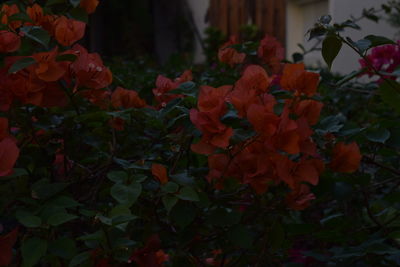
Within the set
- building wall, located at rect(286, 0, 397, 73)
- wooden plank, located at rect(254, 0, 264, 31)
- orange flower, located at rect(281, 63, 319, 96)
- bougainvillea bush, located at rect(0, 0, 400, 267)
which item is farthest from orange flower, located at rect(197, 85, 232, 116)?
wooden plank, located at rect(254, 0, 264, 31)

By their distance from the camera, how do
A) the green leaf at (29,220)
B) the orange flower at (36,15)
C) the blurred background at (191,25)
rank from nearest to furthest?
the green leaf at (29,220)
the orange flower at (36,15)
the blurred background at (191,25)

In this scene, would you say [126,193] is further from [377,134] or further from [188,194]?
[377,134]

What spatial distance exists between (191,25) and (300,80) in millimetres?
9303

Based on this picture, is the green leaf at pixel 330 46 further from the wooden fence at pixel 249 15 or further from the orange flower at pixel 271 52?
the wooden fence at pixel 249 15

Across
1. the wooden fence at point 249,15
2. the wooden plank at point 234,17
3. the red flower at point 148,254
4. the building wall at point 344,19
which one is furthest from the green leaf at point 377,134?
→ the wooden plank at point 234,17

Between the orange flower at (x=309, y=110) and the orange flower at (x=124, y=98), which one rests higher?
the orange flower at (x=309, y=110)

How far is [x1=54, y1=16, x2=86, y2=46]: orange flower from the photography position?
1.13 meters

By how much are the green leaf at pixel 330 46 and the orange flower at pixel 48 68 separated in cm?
42

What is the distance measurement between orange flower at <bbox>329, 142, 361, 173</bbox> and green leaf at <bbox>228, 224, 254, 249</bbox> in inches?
7.0

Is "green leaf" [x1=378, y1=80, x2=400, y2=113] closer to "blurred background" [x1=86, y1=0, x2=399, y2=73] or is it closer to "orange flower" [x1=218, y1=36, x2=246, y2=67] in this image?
"orange flower" [x1=218, y1=36, x2=246, y2=67]

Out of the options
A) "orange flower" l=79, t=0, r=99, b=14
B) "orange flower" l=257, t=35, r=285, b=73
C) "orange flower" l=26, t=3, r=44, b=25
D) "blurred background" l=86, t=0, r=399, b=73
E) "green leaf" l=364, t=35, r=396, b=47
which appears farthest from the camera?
"blurred background" l=86, t=0, r=399, b=73

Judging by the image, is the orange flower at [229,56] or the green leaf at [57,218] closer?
the green leaf at [57,218]

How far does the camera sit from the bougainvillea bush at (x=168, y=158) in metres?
0.94

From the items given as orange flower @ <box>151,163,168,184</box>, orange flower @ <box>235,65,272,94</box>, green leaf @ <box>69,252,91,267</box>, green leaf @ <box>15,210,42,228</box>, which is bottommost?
green leaf @ <box>69,252,91,267</box>
